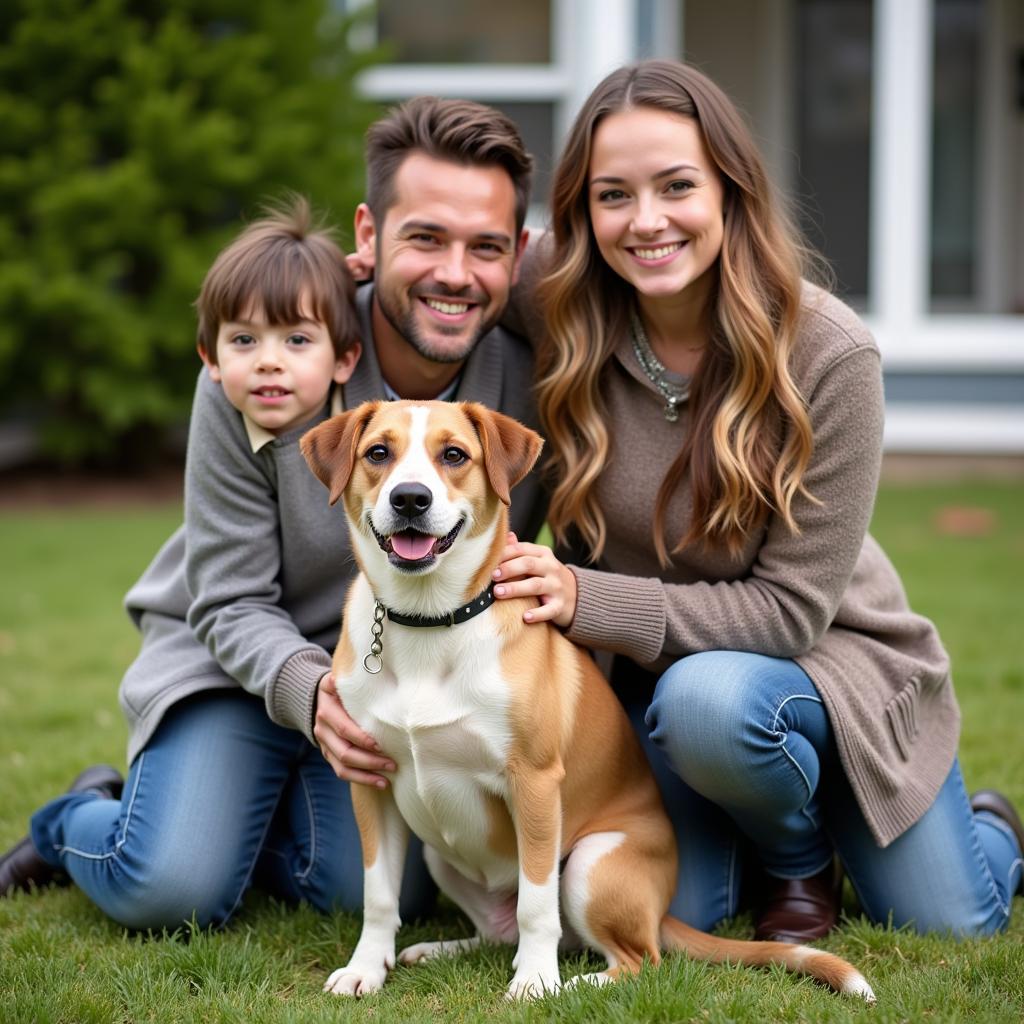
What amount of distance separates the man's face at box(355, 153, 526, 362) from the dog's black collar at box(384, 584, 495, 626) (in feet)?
2.64

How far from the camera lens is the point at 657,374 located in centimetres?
350

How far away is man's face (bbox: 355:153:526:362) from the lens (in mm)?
3439

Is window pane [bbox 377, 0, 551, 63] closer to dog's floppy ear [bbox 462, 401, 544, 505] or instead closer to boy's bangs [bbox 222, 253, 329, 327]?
boy's bangs [bbox 222, 253, 329, 327]

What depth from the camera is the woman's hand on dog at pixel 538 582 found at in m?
3.03

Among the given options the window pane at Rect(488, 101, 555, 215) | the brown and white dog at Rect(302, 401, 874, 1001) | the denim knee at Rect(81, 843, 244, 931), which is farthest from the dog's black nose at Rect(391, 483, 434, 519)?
the window pane at Rect(488, 101, 555, 215)

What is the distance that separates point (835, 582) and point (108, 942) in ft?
6.63

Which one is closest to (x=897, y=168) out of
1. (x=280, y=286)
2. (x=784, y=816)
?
(x=280, y=286)

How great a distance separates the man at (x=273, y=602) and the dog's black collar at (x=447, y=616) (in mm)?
395

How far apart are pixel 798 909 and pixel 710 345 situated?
146 cm

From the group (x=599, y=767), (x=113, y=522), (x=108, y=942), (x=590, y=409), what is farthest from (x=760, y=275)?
(x=113, y=522)

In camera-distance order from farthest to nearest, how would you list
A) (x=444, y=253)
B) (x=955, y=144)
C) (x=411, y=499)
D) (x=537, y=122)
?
(x=955, y=144)
(x=537, y=122)
(x=444, y=253)
(x=411, y=499)

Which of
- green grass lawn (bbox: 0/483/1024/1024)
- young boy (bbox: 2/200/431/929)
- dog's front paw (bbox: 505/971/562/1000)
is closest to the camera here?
green grass lawn (bbox: 0/483/1024/1024)

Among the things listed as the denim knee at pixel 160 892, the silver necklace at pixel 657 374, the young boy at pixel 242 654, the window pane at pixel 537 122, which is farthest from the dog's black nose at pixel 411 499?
the window pane at pixel 537 122

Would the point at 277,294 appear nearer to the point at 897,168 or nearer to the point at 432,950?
the point at 432,950
